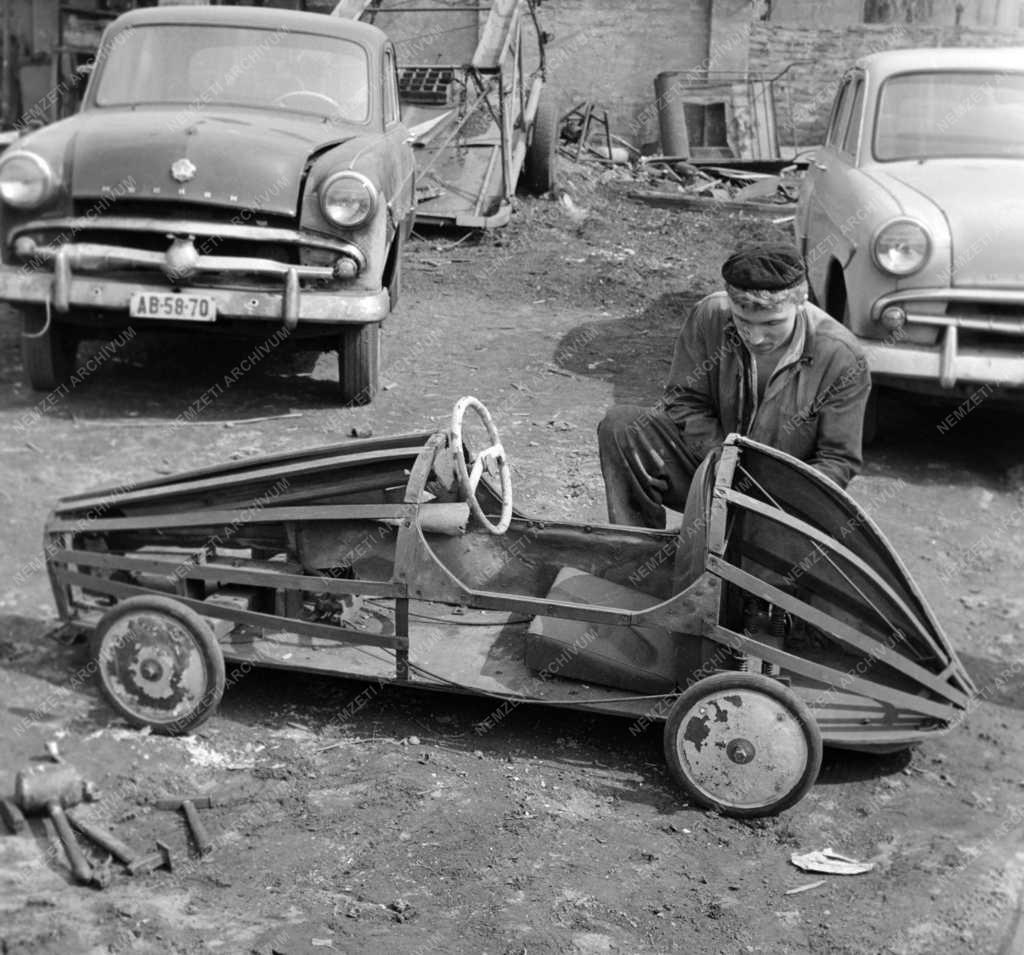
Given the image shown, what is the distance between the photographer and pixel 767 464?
4.04 m

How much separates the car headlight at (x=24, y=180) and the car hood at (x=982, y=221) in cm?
432

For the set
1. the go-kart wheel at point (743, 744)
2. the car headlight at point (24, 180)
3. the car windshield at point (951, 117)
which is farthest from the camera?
the car windshield at point (951, 117)

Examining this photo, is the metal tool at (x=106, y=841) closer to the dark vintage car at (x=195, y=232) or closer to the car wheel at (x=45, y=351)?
the dark vintage car at (x=195, y=232)

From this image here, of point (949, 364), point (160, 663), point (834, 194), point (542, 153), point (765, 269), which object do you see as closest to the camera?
point (160, 663)

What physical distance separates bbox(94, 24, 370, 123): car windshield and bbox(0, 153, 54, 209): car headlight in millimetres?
926

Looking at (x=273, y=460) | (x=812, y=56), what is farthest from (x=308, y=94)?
(x=812, y=56)

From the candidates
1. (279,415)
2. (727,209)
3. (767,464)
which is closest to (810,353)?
(767,464)

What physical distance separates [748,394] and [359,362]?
3.03 metres

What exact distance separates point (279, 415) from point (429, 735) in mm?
3357

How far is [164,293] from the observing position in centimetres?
664

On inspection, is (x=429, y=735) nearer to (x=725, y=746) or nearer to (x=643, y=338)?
(x=725, y=746)

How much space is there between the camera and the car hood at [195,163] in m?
6.64

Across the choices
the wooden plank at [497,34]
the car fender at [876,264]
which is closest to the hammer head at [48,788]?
the car fender at [876,264]

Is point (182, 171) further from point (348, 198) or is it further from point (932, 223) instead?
point (932, 223)
